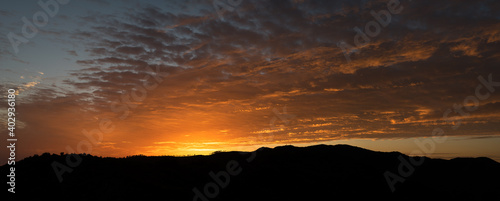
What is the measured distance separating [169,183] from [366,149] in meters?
28.3

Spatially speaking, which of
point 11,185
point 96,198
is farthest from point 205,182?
point 11,185

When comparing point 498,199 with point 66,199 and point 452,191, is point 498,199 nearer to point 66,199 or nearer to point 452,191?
point 452,191

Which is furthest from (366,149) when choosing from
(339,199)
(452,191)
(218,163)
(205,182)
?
(205,182)

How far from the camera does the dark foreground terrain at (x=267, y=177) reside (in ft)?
75.9

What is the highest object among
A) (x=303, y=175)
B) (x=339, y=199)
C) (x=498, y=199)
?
(x=303, y=175)

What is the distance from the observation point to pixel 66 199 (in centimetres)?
2075

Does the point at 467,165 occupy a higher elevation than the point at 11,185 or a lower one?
lower

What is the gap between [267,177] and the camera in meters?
29.9

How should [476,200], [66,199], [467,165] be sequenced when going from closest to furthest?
1. [66,199]
2. [476,200]
3. [467,165]

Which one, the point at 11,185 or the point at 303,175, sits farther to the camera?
the point at 303,175

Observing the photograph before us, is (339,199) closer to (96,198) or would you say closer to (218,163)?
(218,163)

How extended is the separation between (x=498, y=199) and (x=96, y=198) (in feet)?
127

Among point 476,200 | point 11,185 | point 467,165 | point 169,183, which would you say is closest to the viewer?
point 11,185

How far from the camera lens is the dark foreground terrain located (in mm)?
23141
